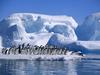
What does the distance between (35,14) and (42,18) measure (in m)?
5.65

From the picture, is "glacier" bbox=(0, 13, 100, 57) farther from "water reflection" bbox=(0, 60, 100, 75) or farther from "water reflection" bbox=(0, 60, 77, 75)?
"water reflection" bbox=(0, 60, 77, 75)

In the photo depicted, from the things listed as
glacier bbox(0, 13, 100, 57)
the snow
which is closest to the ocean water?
glacier bbox(0, 13, 100, 57)

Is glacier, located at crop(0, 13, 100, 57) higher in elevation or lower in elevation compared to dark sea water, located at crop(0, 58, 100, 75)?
higher

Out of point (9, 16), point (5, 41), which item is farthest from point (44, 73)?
point (9, 16)

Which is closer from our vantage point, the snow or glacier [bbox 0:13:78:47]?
glacier [bbox 0:13:78:47]

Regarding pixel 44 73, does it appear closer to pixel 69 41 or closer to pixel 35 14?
pixel 69 41

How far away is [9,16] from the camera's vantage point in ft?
421

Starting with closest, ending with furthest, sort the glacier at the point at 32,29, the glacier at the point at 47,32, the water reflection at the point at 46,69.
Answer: the water reflection at the point at 46,69, the glacier at the point at 32,29, the glacier at the point at 47,32

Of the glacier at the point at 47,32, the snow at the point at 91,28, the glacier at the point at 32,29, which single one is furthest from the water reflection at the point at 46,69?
the snow at the point at 91,28

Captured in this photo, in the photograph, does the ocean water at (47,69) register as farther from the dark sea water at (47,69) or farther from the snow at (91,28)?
the snow at (91,28)

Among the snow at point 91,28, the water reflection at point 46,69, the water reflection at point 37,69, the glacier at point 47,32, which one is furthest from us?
the snow at point 91,28

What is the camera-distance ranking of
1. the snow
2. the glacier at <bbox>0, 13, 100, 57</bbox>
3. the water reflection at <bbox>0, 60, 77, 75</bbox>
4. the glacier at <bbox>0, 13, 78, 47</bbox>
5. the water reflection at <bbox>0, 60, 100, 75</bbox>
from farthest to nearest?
the snow
the glacier at <bbox>0, 13, 100, 57</bbox>
the glacier at <bbox>0, 13, 78, 47</bbox>
the water reflection at <bbox>0, 60, 100, 75</bbox>
the water reflection at <bbox>0, 60, 77, 75</bbox>

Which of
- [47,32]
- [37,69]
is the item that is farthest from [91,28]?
[37,69]

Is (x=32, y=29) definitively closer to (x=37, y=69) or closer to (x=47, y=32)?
(x=47, y=32)
